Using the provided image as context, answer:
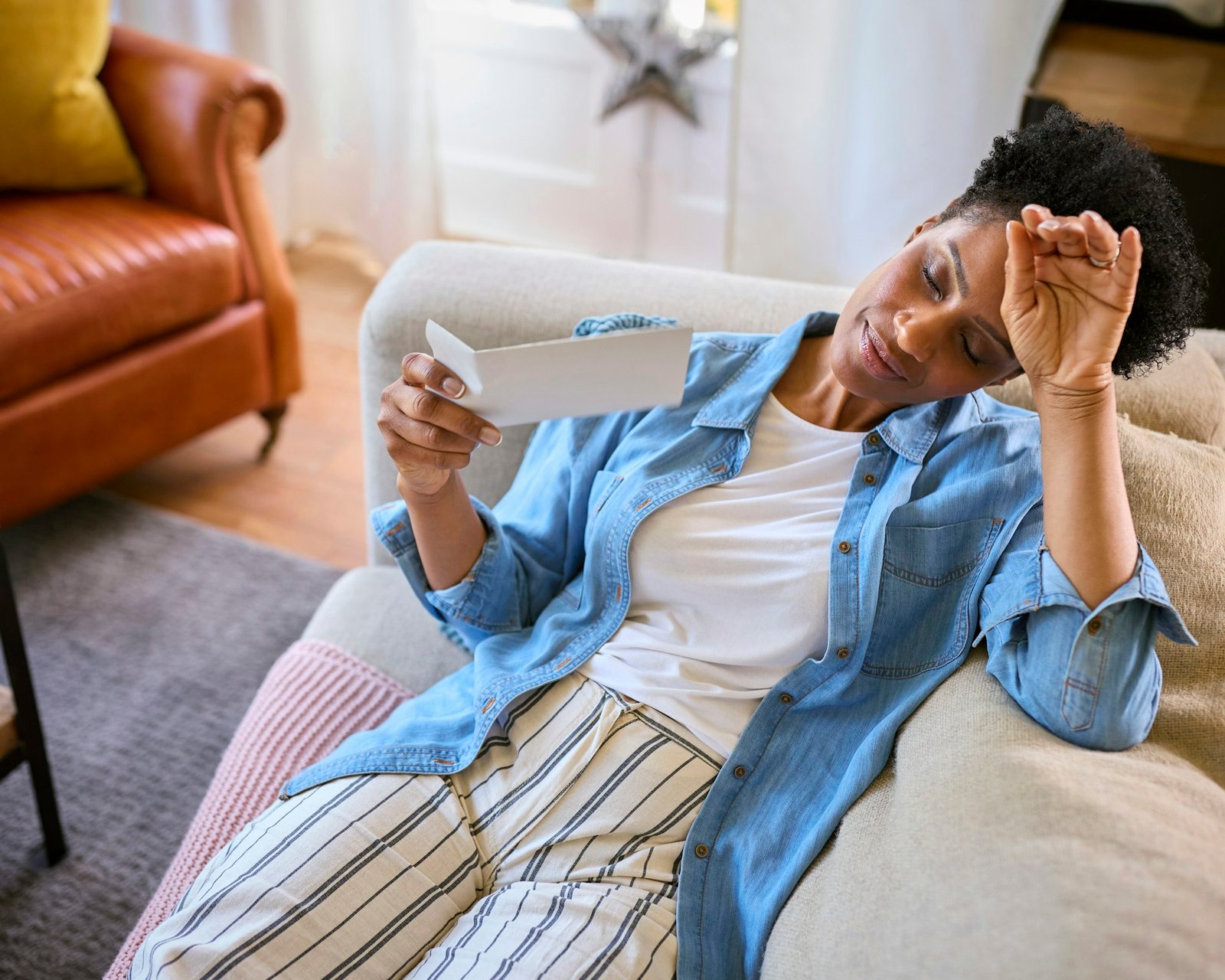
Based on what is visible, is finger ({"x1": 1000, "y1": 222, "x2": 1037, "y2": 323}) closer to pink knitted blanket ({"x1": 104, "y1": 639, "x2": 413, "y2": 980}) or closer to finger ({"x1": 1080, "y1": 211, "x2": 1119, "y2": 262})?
finger ({"x1": 1080, "y1": 211, "x2": 1119, "y2": 262})

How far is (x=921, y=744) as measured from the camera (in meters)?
0.97

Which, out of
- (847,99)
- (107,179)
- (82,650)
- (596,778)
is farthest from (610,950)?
(847,99)

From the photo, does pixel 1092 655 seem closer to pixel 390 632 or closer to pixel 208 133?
pixel 390 632

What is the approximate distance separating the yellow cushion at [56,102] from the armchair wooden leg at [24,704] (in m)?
1.01

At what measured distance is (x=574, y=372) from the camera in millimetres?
856

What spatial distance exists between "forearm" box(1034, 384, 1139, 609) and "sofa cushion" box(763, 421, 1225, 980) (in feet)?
0.38

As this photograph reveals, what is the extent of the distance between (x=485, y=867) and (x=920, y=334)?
0.63 meters

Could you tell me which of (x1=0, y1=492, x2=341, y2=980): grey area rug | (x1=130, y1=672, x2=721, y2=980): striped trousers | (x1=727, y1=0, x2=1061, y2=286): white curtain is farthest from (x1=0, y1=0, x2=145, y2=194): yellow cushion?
(x1=130, y1=672, x2=721, y2=980): striped trousers

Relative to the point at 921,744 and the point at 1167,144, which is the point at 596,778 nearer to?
the point at 921,744

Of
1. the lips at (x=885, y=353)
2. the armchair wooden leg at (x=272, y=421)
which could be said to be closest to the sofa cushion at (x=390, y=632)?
the lips at (x=885, y=353)

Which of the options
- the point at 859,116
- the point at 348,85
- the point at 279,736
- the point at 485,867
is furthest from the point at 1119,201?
the point at 348,85

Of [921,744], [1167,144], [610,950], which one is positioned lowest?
[610,950]

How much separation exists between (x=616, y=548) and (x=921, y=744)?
343mm

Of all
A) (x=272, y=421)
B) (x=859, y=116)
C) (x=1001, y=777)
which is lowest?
(x=272, y=421)
